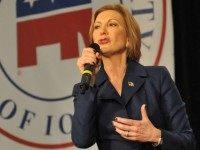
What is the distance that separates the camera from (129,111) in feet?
4.52

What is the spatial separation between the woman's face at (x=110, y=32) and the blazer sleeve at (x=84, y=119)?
0.17 meters

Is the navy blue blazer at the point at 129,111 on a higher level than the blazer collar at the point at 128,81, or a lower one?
lower

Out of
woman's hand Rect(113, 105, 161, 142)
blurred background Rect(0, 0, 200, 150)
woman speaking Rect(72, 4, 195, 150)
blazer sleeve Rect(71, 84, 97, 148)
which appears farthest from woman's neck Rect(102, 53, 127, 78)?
blurred background Rect(0, 0, 200, 150)

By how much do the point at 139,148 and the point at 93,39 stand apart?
15.3 inches

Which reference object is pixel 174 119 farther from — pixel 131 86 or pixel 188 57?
pixel 188 57

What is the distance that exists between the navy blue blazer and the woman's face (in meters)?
0.10

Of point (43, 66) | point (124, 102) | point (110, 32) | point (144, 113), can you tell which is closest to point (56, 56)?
point (43, 66)

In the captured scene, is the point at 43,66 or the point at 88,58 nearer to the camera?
the point at 88,58

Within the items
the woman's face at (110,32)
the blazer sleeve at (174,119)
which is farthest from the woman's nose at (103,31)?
the blazer sleeve at (174,119)

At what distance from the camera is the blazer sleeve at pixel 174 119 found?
1.33 metres

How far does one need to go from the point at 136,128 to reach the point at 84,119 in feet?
0.55

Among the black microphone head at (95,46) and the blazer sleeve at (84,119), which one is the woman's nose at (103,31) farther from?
the blazer sleeve at (84,119)

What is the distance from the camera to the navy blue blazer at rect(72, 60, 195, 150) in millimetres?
1342

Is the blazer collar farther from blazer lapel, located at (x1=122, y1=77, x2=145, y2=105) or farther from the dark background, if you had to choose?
the dark background
